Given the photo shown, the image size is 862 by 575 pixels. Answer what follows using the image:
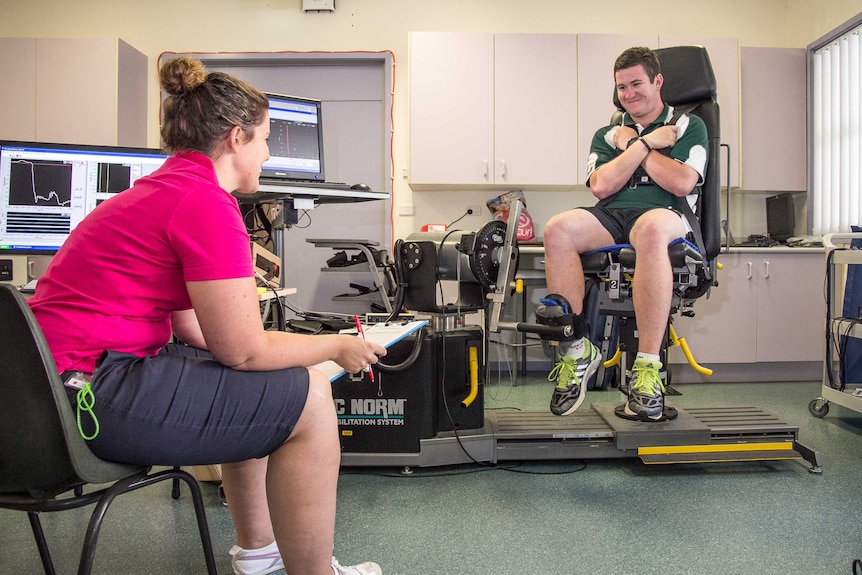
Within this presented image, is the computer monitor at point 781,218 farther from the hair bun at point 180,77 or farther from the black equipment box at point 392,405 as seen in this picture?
the hair bun at point 180,77

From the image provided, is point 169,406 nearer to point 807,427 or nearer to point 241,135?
point 241,135

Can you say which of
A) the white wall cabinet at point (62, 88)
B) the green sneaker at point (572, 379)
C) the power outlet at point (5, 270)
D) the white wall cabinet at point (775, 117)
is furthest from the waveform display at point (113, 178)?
the white wall cabinet at point (775, 117)

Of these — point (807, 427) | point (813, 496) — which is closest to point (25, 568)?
point (813, 496)

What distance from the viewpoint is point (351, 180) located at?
4.24 m

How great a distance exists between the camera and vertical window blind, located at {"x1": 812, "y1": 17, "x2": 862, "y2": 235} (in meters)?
3.54

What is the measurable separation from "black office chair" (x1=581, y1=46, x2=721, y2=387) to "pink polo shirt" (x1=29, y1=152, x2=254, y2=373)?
1.41m

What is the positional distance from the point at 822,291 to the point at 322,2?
3.65 m

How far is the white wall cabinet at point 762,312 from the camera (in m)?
3.49

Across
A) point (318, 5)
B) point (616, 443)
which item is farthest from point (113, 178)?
point (318, 5)

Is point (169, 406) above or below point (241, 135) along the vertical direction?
below

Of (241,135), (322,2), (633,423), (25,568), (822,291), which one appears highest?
(322,2)

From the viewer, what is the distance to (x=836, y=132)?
12.1 feet

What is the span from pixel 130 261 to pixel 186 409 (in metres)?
0.24

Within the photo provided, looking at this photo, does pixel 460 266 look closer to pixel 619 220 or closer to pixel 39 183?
pixel 619 220
